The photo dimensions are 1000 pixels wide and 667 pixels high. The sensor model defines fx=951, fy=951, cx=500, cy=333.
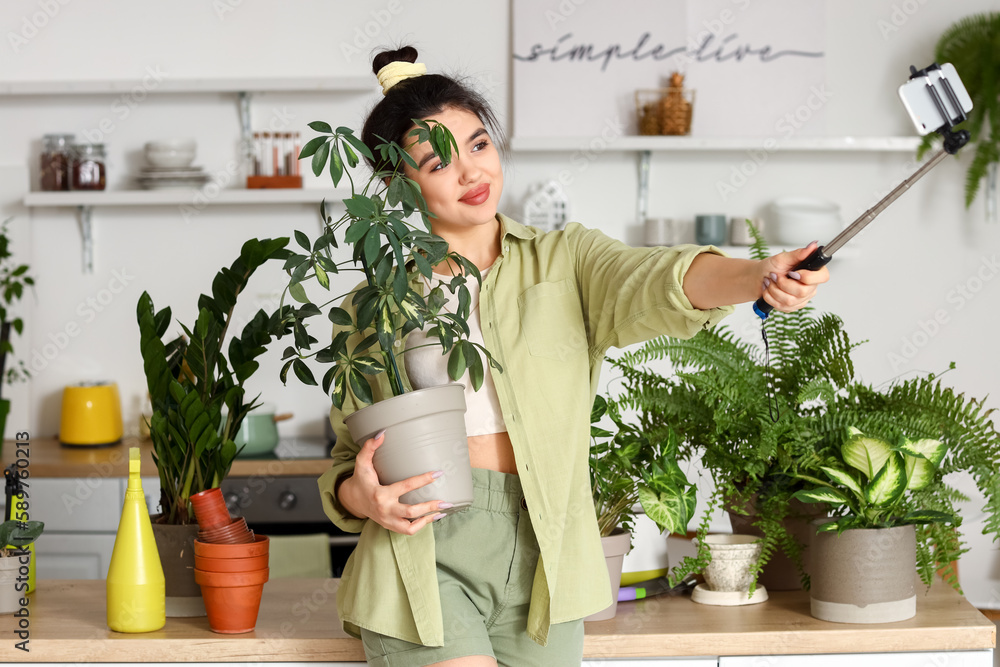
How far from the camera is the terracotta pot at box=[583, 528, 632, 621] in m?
1.42

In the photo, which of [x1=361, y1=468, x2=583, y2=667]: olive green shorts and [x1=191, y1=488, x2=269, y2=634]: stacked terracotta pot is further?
[x1=191, y1=488, x2=269, y2=634]: stacked terracotta pot

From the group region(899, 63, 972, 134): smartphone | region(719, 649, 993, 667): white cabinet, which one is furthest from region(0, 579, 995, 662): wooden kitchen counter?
region(899, 63, 972, 134): smartphone

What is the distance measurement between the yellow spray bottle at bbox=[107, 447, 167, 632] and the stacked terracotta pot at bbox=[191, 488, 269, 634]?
65 mm

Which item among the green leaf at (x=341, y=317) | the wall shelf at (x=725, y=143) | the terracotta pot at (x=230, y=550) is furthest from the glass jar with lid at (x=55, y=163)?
the green leaf at (x=341, y=317)

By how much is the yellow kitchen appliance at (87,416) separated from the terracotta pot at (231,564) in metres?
1.96

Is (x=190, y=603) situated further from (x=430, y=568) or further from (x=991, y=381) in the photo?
(x=991, y=381)

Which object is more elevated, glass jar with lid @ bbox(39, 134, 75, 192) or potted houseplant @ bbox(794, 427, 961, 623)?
glass jar with lid @ bbox(39, 134, 75, 192)

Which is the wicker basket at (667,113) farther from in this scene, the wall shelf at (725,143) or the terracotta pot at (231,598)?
the terracotta pot at (231,598)

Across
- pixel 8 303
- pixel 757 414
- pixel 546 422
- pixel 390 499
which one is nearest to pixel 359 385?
pixel 390 499

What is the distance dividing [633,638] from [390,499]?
456mm

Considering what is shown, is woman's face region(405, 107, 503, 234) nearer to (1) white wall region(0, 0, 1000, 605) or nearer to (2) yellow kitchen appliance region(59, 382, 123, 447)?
(1) white wall region(0, 0, 1000, 605)

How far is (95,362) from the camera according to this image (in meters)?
3.39

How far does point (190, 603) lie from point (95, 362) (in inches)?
85.7

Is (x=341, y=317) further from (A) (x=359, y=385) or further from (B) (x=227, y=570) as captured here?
(B) (x=227, y=570)
